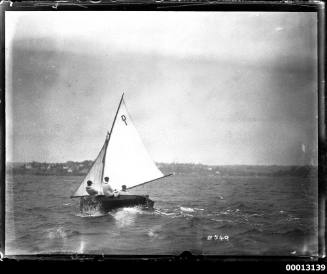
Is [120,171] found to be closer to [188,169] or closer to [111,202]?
Answer: [111,202]

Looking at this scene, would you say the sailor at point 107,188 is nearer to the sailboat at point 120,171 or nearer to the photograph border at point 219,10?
the sailboat at point 120,171

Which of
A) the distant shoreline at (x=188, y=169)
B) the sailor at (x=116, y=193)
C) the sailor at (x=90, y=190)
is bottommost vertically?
the sailor at (x=116, y=193)

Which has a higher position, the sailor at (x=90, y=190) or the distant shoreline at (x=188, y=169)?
the distant shoreline at (x=188, y=169)

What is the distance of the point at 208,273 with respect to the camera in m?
2.82

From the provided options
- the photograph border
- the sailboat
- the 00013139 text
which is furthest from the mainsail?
the 00013139 text

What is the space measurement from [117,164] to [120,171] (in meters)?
0.07

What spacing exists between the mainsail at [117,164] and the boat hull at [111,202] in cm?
6

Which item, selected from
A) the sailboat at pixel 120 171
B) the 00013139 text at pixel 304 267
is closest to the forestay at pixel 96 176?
the sailboat at pixel 120 171

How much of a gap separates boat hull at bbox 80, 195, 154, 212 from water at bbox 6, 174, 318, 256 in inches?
1.8

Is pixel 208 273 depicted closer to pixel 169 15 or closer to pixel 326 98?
pixel 326 98

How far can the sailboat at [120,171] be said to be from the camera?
9.58 ft

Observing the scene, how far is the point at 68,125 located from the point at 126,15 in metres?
0.97

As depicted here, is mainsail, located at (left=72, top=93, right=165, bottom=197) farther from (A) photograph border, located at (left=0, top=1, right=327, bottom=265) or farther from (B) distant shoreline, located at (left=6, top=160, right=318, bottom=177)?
(A) photograph border, located at (left=0, top=1, right=327, bottom=265)

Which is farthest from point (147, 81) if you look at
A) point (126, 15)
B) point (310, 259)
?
point (310, 259)
